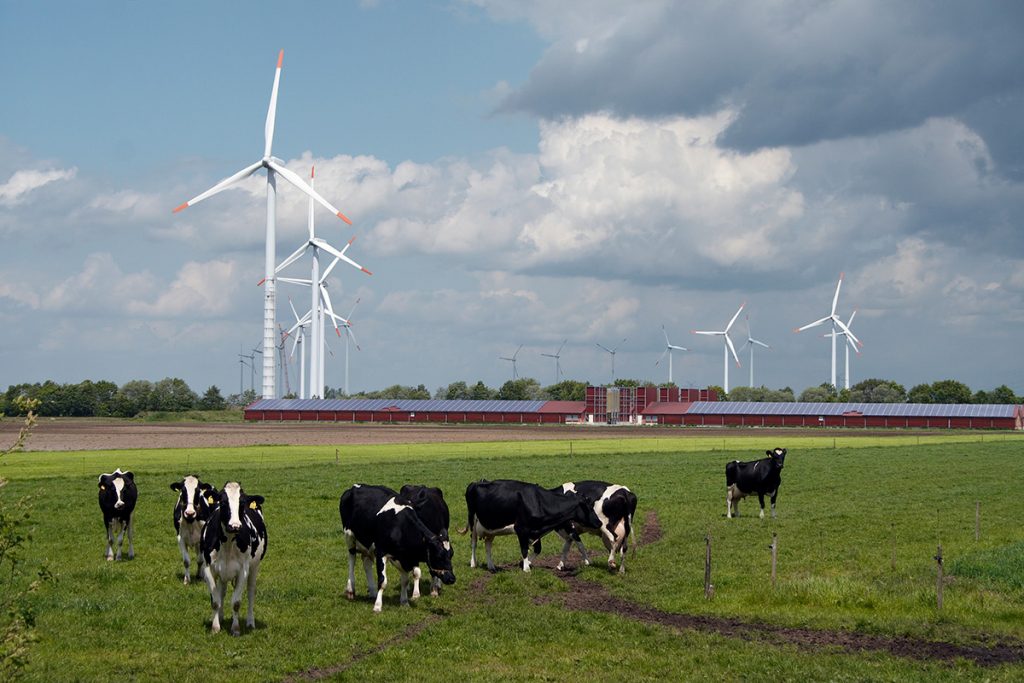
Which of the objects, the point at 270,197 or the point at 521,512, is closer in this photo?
the point at 521,512

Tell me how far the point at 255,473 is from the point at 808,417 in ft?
431

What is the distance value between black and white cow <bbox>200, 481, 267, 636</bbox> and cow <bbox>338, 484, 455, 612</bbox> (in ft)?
8.03

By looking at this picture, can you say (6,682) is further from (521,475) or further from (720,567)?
(521,475)

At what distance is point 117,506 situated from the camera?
22.9 meters

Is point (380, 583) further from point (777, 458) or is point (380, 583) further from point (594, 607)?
point (777, 458)

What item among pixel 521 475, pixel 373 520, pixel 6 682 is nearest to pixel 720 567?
pixel 373 520

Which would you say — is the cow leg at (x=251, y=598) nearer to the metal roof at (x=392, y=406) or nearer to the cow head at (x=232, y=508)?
the cow head at (x=232, y=508)

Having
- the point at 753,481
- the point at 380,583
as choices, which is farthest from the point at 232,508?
the point at 753,481

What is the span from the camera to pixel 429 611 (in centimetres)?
1856

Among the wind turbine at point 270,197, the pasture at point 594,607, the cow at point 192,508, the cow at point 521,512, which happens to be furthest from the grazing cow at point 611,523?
the wind turbine at point 270,197

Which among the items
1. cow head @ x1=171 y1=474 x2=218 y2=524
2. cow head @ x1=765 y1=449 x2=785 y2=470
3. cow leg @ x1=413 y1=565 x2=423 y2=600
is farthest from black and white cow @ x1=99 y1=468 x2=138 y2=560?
cow head @ x1=765 y1=449 x2=785 y2=470

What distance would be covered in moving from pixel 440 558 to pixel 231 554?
3869mm

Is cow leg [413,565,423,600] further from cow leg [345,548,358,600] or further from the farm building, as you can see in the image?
the farm building

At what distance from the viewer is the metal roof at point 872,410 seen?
160 m
